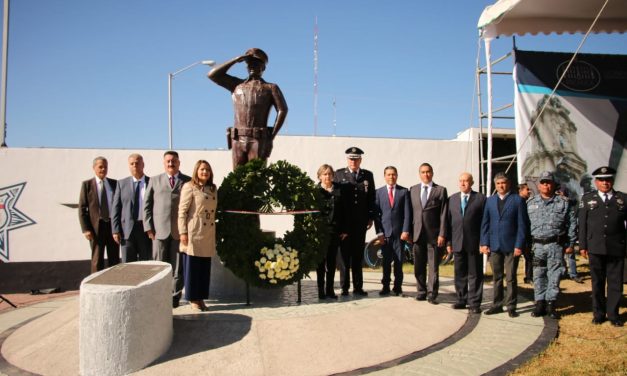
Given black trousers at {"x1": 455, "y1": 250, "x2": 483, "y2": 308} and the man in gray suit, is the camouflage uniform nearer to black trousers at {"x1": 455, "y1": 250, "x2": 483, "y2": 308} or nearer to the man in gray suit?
black trousers at {"x1": 455, "y1": 250, "x2": 483, "y2": 308}

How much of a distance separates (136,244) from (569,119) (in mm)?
8194

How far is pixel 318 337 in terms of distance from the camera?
4.77 meters

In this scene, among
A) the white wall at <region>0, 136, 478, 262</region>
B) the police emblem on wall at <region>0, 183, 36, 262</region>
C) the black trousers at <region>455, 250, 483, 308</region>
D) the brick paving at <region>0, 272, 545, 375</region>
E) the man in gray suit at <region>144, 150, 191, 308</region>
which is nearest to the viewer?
the brick paving at <region>0, 272, 545, 375</region>

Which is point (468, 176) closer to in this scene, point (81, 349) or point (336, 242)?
point (336, 242)

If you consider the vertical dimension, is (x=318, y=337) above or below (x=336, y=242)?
below

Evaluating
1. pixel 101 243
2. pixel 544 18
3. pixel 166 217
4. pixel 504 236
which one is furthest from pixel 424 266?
pixel 544 18

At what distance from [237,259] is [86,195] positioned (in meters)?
2.34

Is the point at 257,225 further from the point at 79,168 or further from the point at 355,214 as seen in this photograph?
the point at 79,168

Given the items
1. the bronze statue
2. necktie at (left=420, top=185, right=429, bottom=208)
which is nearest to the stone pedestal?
the bronze statue

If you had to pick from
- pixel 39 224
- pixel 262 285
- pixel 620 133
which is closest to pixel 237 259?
pixel 262 285

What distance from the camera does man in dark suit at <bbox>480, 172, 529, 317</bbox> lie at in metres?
5.91

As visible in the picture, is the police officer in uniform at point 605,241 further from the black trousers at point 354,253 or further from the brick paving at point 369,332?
the black trousers at point 354,253

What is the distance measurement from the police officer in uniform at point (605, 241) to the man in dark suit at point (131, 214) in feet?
18.4

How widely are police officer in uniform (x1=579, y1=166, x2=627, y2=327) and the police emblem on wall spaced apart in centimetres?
1243
